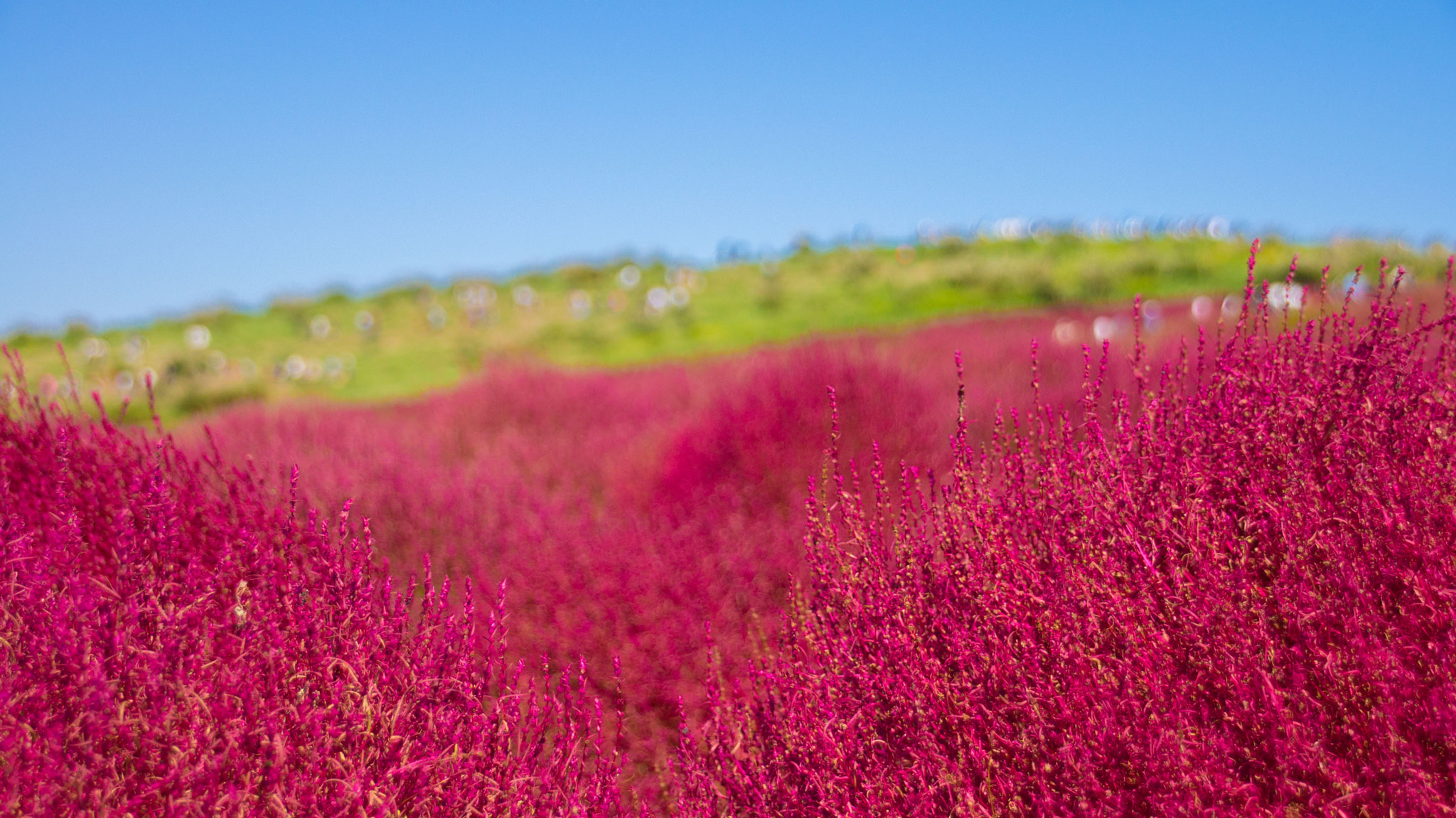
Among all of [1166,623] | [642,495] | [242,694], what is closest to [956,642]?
[1166,623]

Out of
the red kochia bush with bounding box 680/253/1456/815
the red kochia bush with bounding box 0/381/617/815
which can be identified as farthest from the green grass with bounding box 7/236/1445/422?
the red kochia bush with bounding box 680/253/1456/815

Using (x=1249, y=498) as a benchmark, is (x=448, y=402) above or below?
below

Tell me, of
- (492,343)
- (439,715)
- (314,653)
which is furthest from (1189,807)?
(492,343)

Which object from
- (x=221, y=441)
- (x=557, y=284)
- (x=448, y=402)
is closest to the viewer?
(x=221, y=441)

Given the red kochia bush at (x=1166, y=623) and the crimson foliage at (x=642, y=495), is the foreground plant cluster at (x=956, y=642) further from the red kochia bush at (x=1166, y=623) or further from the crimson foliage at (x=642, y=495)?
the crimson foliage at (x=642, y=495)

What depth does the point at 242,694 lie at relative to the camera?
1.57 m

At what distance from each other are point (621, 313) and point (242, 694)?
19.2 meters

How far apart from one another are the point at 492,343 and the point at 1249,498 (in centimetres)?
1652

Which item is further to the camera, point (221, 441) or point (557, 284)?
point (557, 284)

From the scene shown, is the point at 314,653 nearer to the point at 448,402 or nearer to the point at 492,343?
the point at 448,402

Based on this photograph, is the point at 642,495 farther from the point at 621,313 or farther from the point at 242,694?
the point at 621,313

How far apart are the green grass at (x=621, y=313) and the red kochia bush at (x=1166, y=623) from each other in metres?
12.3

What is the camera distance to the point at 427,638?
1888 millimetres

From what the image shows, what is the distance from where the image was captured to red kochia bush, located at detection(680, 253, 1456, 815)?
56.7 inches
